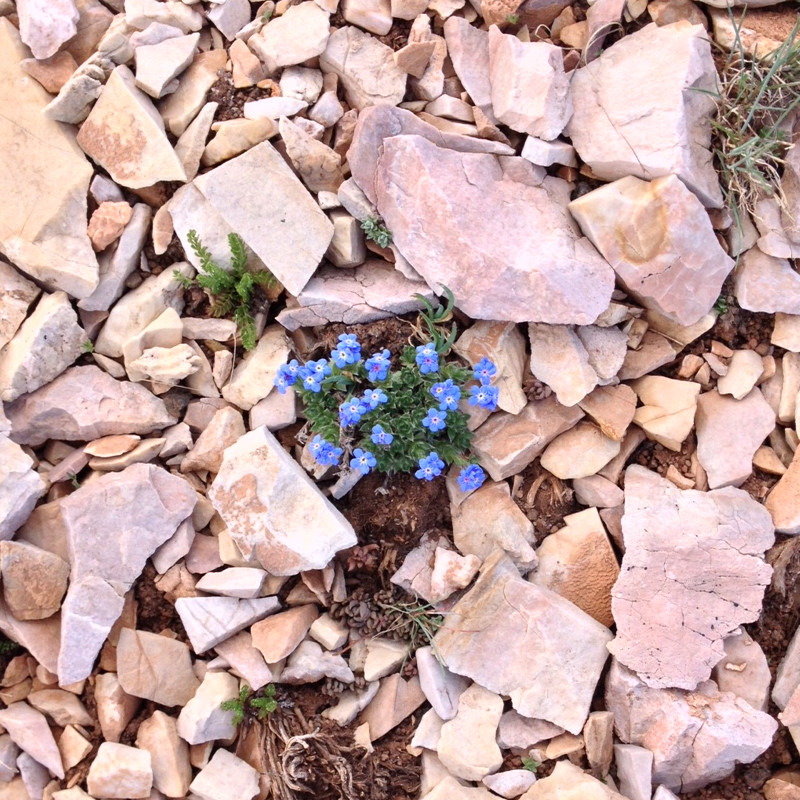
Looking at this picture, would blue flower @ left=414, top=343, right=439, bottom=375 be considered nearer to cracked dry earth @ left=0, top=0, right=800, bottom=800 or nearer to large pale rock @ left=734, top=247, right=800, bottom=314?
cracked dry earth @ left=0, top=0, right=800, bottom=800

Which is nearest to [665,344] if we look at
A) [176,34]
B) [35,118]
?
[176,34]

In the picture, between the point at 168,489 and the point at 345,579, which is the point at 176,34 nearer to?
the point at 168,489

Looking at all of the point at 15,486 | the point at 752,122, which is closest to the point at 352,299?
the point at 15,486

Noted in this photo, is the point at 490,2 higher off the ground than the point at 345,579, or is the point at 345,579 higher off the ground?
the point at 490,2

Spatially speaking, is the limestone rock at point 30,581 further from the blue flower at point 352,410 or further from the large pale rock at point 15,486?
the blue flower at point 352,410

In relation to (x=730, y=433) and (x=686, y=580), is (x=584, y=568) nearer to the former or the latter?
(x=686, y=580)

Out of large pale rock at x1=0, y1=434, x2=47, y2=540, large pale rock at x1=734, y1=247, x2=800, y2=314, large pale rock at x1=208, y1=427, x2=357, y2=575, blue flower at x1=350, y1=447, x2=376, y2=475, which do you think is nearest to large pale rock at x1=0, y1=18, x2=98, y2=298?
large pale rock at x1=0, y1=434, x2=47, y2=540
